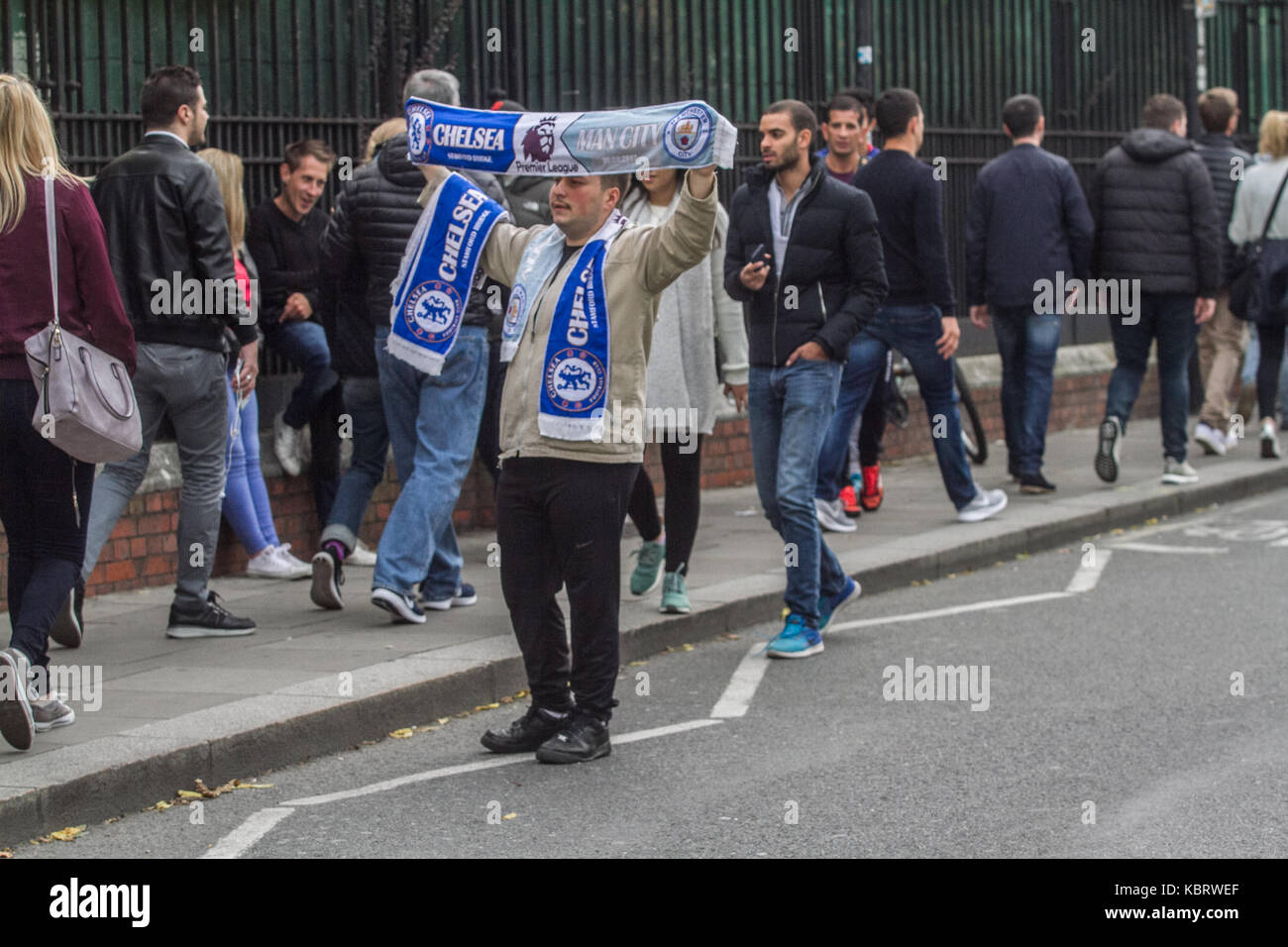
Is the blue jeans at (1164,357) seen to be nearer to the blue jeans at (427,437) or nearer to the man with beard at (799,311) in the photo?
the man with beard at (799,311)

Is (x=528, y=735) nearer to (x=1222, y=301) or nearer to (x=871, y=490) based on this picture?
(x=871, y=490)

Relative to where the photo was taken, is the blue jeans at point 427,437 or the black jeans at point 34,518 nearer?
the black jeans at point 34,518

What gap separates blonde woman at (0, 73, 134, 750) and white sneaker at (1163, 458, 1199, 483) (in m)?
7.64

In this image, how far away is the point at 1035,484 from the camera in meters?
11.8

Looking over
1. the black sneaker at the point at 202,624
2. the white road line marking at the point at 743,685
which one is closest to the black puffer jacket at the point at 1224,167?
the white road line marking at the point at 743,685

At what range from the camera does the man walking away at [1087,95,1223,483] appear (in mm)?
11781

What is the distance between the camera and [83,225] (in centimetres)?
596

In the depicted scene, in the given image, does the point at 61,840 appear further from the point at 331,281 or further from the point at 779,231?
the point at 779,231

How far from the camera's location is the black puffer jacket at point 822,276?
25.1 ft

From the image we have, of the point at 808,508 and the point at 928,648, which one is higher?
the point at 808,508

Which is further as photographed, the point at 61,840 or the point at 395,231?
the point at 395,231

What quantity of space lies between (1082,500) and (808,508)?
14.2 feet

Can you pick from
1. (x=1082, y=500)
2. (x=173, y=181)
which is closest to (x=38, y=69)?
(x=173, y=181)

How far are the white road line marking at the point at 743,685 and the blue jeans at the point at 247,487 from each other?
240 centimetres
